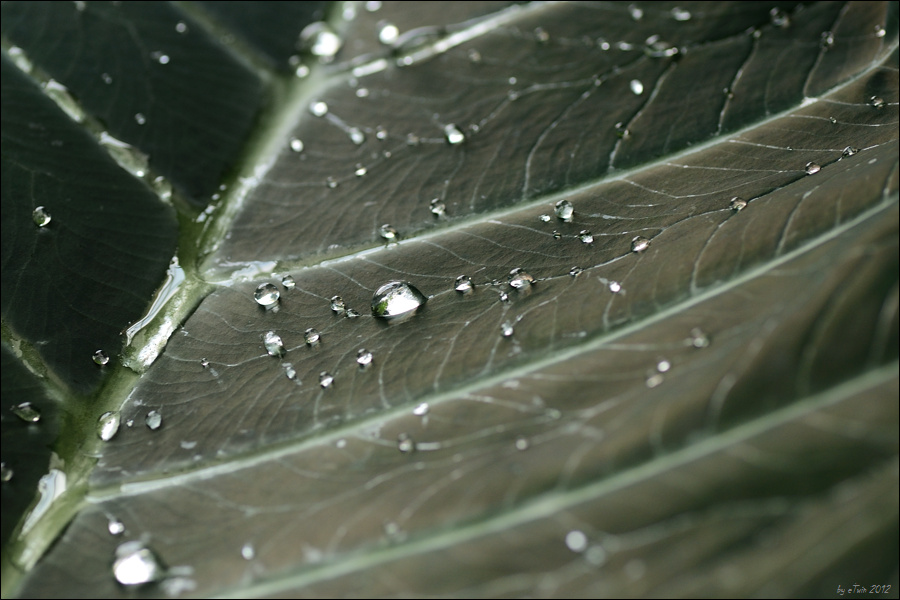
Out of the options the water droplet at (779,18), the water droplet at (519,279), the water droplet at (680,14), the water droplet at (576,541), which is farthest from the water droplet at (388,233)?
the water droplet at (779,18)

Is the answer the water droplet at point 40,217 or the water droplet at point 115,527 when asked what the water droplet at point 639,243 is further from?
the water droplet at point 40,217

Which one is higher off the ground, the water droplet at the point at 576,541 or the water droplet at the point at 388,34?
the water droplet at the point at 388,34

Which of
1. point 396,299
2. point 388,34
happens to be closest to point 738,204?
point 396,299

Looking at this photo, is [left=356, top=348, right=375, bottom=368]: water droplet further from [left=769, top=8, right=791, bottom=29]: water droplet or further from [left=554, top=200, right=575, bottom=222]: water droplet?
[left=769, top=8, right=791, bottom=29]: water droplet

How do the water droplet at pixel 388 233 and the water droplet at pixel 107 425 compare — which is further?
the water droplet at pixel 388 233

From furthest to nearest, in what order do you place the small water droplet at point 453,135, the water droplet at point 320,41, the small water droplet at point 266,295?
the water droplet at point 320,41 → the small water droplet at point 453,135 → the small water droplet at point 266,295

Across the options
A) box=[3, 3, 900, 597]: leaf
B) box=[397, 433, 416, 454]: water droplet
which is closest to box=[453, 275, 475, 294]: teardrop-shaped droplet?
box=[3, 3, 900, 597]: leaf

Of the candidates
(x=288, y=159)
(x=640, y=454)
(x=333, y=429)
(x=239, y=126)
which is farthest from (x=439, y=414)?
(x=239, y=126)
